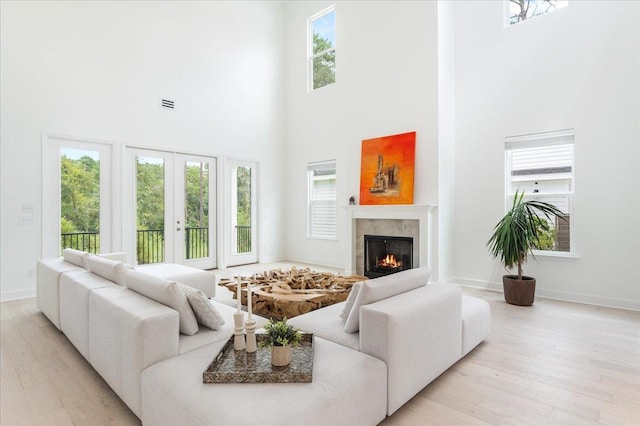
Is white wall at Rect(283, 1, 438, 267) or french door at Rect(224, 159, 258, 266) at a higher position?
white wall at Rect(283, 1, 438, 267)

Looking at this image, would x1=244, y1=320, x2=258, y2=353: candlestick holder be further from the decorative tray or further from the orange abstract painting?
the orange abstract painting

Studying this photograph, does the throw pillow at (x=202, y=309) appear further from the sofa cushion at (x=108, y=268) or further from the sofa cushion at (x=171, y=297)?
the sofa cushion at (x=108, y=268)

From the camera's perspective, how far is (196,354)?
1840 millimetres

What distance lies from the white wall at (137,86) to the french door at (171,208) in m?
0.30

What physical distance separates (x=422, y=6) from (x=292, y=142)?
3627 mm

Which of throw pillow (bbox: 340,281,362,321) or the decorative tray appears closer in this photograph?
the decorative tray

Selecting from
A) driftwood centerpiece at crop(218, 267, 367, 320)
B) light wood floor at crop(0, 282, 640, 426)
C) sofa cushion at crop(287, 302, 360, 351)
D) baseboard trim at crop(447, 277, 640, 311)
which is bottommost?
light wood floor at crop(0, 282, 640, 426)

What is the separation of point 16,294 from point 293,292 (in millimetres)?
3774

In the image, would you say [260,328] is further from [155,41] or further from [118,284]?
[155,41]

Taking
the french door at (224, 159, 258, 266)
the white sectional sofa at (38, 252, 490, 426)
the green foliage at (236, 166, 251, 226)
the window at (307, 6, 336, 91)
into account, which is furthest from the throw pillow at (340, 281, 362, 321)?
the window at (307, 6, 336, 91)

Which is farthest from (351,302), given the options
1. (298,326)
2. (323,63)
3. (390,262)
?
(323,63)

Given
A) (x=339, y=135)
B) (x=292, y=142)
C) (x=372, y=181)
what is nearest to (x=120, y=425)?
(x=372, y=181)

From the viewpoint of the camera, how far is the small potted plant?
1607 millimetres

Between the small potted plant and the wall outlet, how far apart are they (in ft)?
15.5
